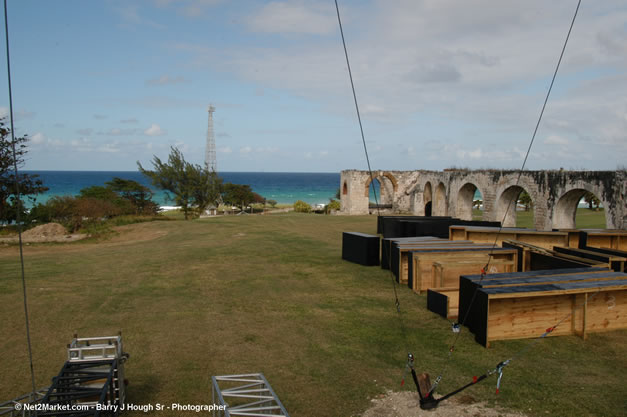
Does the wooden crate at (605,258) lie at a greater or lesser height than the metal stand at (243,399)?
greater

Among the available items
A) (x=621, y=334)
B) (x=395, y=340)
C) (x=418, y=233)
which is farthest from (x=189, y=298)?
(x=418, y=233)

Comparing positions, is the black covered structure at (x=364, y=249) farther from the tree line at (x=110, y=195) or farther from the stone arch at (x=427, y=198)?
the stone arch at (x=427, y=198)

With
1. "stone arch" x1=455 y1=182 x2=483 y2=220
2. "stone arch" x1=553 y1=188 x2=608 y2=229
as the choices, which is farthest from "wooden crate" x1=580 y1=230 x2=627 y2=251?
"stone arch" x1=455 y1=182 x2=483 y2=220

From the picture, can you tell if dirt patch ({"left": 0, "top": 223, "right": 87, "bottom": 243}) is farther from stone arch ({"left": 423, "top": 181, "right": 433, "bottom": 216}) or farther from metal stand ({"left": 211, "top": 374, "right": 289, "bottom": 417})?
stone arch ({"left": 423, "top": 181, "right": 433, "bottom": 216})

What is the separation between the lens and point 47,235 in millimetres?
26406

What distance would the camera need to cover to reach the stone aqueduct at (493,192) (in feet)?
58.4

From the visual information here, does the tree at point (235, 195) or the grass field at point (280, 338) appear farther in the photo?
the tree at point (235, 195)

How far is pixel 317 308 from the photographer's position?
1120cm

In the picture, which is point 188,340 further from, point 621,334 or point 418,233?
point 418,233

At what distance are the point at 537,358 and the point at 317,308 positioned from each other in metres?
5.14

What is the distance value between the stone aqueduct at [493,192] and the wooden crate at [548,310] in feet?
14.9

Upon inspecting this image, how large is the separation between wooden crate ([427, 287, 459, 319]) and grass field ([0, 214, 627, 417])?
399 mm

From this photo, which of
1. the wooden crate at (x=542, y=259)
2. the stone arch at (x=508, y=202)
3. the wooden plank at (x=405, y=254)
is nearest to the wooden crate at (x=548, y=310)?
the wooden crate at (x=542, y=259)

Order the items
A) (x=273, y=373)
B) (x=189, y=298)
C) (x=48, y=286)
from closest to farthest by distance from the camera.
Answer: (x=273, y=373) < (x=189, y=298) < (x=48, y=286)
